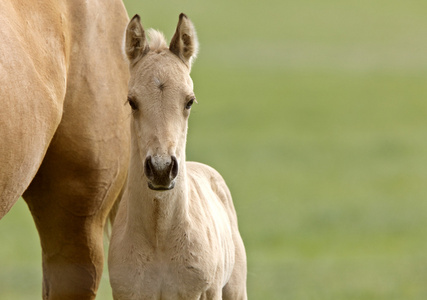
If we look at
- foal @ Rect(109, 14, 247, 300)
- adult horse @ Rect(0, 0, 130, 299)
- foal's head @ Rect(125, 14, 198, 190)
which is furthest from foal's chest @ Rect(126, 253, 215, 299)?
adult horse @ Rect(0, 0, 130, 299)

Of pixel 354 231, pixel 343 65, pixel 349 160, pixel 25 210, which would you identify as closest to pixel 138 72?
pixel 354 231

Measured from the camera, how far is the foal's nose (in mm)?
3582

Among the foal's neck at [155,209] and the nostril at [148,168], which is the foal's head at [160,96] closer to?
the nostril at [148,168]

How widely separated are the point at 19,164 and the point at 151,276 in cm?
65

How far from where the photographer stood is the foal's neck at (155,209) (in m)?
3.98

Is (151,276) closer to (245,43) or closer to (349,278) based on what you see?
(349,278)

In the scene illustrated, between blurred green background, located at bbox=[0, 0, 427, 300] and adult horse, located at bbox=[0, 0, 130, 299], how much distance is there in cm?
290

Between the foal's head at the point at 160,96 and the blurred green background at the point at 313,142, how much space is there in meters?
3.62

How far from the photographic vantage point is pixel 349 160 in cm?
2009

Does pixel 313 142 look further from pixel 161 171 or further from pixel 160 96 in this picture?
pixel 161 171

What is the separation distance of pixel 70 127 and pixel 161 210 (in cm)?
68

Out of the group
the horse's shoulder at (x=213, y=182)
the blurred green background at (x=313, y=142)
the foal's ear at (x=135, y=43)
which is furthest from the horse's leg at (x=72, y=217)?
the blurred green background at (x=313, y=142)

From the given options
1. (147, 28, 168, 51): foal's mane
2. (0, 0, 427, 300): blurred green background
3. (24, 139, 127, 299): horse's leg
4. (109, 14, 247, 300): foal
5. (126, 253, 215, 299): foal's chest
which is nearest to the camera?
(109, 14, 247, 300): foal

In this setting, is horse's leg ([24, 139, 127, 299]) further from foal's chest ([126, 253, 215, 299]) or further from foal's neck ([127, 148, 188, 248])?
foal's chest ([126, 253, 215, 299])
